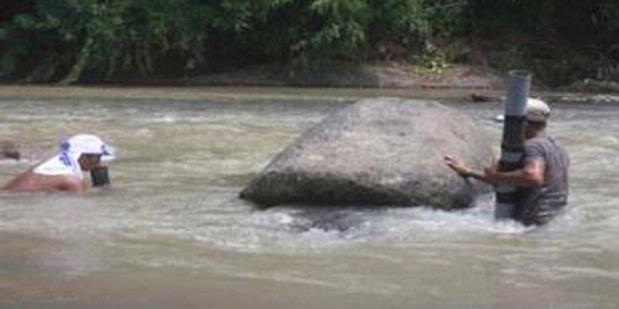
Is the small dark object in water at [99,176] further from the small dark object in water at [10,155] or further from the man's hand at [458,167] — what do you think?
the man's hand at [458,167]

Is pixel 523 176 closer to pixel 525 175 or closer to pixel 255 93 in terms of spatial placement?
pixel 525 175

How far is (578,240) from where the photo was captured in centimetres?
838

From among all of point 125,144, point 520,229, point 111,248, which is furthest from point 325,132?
point 125,144

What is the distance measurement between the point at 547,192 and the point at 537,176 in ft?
0.98

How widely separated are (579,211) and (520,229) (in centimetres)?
100

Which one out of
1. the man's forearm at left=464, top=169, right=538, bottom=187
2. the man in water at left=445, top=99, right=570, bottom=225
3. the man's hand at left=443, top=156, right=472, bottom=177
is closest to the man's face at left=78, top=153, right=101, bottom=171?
the man's hand at left=443, top=156, right=472, bottom=177

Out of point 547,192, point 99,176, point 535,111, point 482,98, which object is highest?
point 535,111

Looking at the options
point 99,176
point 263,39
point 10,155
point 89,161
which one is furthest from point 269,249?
point 263,39

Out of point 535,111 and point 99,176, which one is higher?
point 535,111

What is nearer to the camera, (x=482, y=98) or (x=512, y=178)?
(x=512, y=178)

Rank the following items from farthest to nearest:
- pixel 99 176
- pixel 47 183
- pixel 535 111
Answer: pixel 99 176, pixel 47 183, pixel 535 111

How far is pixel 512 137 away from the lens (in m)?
8.59

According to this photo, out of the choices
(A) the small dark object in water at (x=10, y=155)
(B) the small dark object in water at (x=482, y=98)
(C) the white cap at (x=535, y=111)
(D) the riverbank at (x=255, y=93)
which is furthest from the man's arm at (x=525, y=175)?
(B) the small dark object in water at (x=482, y=98)

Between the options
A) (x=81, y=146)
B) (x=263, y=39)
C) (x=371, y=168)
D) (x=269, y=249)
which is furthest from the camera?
(x=263, y=39)
